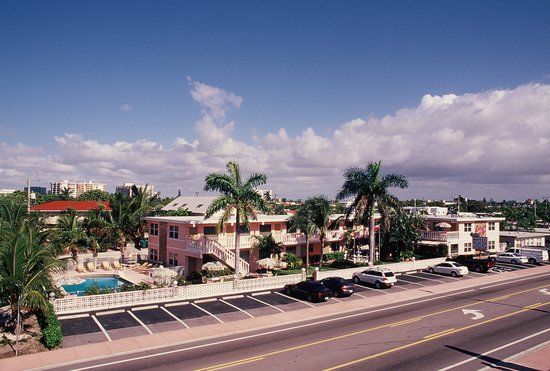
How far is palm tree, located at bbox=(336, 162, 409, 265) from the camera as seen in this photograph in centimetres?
4634

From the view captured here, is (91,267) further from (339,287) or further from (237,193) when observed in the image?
(339,287)

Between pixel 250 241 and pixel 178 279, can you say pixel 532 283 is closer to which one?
pixel 250 241

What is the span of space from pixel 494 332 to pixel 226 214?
20554 millimetres

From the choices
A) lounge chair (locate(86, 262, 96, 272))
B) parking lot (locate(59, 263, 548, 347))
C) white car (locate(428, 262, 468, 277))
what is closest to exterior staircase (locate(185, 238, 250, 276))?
parking lot (locate(59, 263, 548, 347))

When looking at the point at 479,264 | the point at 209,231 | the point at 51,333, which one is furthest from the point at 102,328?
the point at 479,264

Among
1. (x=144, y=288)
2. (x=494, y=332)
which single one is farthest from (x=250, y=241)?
(x=494, y=332)

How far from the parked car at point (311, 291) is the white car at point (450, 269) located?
63.7ft

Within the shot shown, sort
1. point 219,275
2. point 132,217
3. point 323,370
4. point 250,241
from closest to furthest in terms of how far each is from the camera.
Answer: point 323,370, point 219,275, point 250,241, point 132,217

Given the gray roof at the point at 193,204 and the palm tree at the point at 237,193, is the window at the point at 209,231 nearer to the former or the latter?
the palm tree at the point at 237,193

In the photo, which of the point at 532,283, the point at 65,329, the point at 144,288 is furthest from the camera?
the point at 532,283

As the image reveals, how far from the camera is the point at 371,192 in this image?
152 ft

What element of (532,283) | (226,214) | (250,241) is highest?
(226,214)

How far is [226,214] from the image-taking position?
3425 cm

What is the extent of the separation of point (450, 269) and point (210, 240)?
2609 cm
